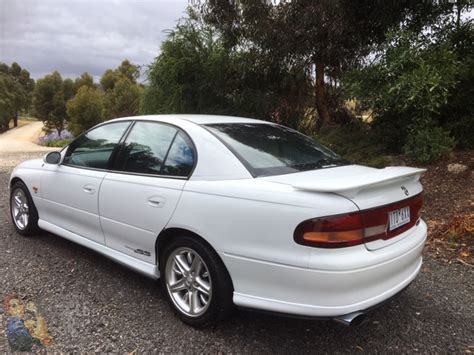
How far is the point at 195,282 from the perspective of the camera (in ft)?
10.0

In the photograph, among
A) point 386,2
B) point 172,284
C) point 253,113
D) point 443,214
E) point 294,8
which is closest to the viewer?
point 172,284

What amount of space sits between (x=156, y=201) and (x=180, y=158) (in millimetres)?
364

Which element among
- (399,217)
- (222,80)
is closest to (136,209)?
(399,217)

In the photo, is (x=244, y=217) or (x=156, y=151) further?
(x=156, y=151)

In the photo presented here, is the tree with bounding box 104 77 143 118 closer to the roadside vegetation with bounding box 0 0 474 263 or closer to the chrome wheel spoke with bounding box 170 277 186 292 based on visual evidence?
the roadside vegetation with bounding box 0 0 474 263

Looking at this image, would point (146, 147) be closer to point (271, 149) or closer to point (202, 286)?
point (271, 149)

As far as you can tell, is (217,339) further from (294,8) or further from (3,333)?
(294,8)

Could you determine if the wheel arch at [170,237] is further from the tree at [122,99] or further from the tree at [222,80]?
the tree at [122,99]

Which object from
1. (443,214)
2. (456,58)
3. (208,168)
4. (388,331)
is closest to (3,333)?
(208,168)

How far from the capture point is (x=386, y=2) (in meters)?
7.04

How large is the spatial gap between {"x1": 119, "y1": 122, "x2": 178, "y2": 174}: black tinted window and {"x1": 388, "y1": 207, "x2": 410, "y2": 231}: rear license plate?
1.69 meters

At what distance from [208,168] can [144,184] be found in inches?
24.2

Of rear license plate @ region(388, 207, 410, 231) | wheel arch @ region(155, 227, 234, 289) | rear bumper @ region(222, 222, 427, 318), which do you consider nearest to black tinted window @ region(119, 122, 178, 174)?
wheel arch @ region(155, 227, 234, 289)

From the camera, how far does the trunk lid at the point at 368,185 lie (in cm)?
253
